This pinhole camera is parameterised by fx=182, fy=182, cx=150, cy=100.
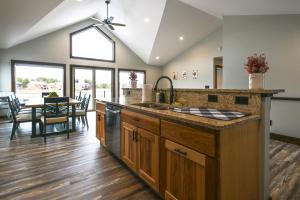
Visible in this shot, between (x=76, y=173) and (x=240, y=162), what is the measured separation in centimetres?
197

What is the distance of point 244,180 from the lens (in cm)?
143

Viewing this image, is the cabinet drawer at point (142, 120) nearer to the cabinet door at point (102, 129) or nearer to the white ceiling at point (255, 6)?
the cabinet door at point (102, 129)

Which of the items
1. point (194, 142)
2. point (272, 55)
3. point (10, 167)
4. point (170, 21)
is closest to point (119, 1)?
point (170, 21)

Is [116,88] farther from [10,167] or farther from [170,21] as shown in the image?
[10,167]

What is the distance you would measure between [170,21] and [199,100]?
4862 mm

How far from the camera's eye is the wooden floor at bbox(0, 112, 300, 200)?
193 centimetres

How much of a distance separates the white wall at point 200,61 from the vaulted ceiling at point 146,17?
0.27 metres

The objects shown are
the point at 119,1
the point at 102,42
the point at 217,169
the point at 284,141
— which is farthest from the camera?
the point at 102,42

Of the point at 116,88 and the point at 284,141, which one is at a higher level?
the point at 116,88

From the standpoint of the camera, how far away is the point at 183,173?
1.46 m

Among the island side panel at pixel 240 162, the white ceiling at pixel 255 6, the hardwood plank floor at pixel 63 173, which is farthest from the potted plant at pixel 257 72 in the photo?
the white ceiling at pixel 255 6

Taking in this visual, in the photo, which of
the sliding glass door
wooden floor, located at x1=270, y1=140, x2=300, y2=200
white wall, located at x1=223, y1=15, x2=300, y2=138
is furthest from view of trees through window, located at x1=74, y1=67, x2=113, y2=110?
wooden floor, located at x1=270, y1=140, x2=300, y2=200

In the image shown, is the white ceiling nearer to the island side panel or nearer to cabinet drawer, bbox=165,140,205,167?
the island side panel

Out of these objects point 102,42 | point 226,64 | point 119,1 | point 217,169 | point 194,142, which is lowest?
point 217,169
